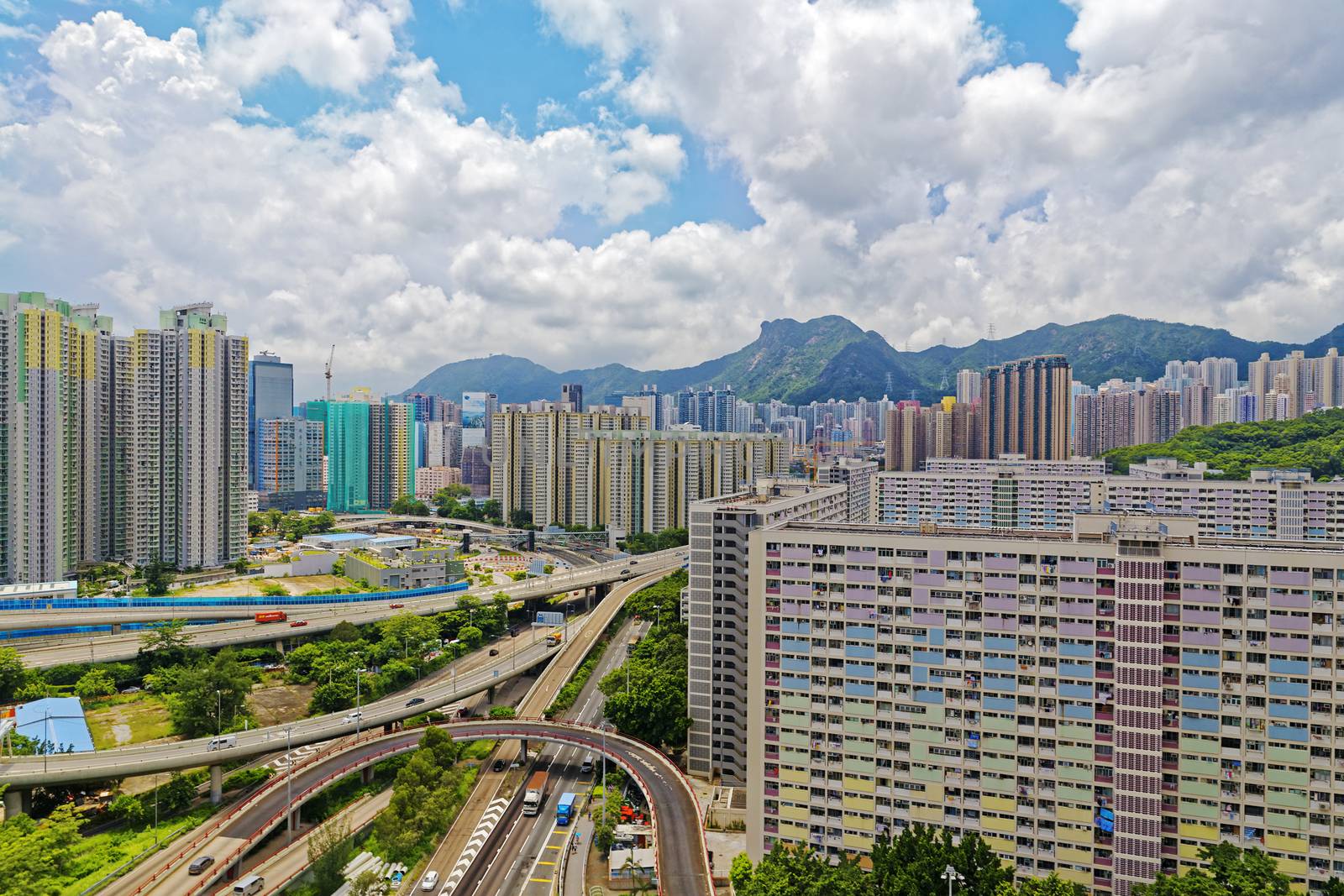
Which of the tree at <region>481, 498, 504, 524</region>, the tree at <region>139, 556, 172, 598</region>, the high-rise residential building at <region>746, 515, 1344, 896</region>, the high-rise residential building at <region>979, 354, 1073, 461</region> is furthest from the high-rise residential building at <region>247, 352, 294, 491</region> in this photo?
the high-rise residential building at <region>746, 515, 1344, 896</region>

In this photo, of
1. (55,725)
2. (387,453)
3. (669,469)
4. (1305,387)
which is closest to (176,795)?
(55,725)

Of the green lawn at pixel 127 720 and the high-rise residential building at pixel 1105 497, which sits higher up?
the high-rise residential building at pixel 1105 497

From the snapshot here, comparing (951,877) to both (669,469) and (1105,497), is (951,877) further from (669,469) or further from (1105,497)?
(669,469)

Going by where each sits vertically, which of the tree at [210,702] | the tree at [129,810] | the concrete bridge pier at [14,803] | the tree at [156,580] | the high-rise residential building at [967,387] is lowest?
the tree at [129,810]

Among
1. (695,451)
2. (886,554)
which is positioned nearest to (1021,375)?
(695,451)

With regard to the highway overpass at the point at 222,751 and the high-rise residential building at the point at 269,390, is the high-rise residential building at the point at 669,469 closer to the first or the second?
the highway overpass at the point at 222,751

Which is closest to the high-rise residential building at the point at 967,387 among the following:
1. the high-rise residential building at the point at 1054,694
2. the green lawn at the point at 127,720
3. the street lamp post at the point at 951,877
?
the high-rise residential building at the point at 1054,694

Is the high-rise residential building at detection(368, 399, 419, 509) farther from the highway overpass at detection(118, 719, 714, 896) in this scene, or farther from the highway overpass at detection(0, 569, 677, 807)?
the highway overpass at detection(118, 719, 714, 896)
